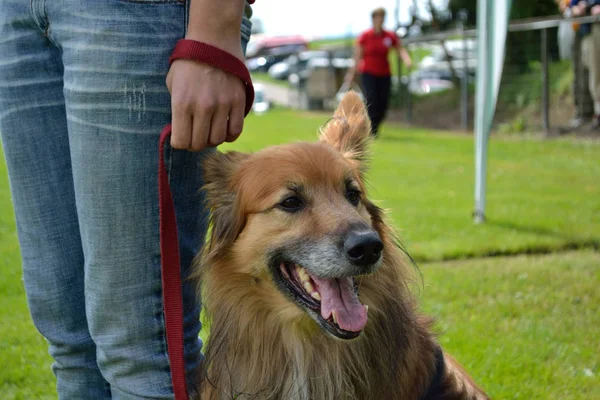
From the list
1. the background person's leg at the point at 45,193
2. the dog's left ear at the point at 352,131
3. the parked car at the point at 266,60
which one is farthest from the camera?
the parked car at the point at 266,60

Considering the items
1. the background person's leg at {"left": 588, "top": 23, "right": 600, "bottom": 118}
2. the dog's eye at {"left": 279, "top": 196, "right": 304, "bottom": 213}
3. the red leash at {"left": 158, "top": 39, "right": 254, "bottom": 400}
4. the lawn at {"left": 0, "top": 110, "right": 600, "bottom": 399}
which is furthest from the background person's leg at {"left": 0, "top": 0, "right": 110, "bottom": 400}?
the background person's leg at {"left": 588, "top": 23, "right": 600, "bottom": 118}

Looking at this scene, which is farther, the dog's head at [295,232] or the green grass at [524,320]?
the green grass at [524,320]

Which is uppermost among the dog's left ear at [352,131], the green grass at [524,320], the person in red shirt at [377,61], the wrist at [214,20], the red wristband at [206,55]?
the wrist at [214,20]

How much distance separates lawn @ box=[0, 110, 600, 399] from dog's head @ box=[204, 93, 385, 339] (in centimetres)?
70

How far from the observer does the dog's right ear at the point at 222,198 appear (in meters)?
2.89

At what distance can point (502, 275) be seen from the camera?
5.45 m

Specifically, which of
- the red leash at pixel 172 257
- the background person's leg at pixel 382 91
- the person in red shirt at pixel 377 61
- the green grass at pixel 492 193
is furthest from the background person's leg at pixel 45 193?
the background person's leg at pixel 382 91

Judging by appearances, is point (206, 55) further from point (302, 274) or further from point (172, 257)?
point (302, 274)

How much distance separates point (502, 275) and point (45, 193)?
3854 millimetres

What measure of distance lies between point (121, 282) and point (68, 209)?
0.43 meters

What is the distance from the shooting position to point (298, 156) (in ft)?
9.43

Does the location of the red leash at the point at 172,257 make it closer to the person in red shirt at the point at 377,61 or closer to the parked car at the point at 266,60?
the person in red shirt at the point at 377,61

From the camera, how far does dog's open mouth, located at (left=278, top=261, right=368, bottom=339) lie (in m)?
2.59

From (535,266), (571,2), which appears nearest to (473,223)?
(535,266)
